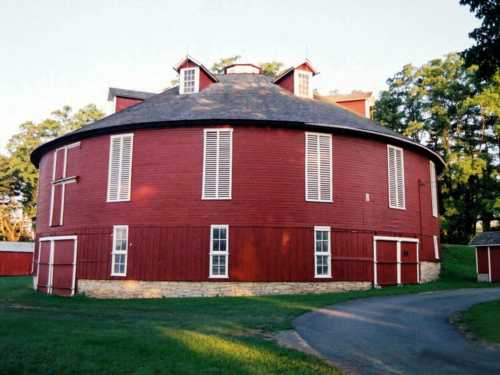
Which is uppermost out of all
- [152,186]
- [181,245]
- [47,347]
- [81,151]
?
[81,151]

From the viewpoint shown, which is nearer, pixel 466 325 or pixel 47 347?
pixel 47 347

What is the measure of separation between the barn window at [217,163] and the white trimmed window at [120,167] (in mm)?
3788

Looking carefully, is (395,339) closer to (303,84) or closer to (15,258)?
(303,84)

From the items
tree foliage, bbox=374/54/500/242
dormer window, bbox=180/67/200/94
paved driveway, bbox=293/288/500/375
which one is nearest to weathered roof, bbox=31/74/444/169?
dormer window, bbox=180/67/200/94

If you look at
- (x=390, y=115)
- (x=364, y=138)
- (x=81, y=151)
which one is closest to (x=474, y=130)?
(x=390, y=115)

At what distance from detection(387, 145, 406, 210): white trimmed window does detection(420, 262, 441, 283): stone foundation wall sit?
12.5 ft

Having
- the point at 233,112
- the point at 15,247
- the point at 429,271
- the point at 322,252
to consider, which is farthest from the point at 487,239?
the point at 15,247

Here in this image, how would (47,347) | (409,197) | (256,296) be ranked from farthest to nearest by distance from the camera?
(409,197), (256,296), (47,347)

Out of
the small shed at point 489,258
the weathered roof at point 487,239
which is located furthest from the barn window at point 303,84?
the small shed at point 489,258

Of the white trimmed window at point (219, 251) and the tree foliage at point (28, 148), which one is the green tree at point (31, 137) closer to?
the tree foliage at point (28, 148)

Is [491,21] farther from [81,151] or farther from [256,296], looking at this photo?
[81,151]

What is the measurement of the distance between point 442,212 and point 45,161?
34805 mm

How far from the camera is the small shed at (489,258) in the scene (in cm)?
2831

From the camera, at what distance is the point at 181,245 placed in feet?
71.6
